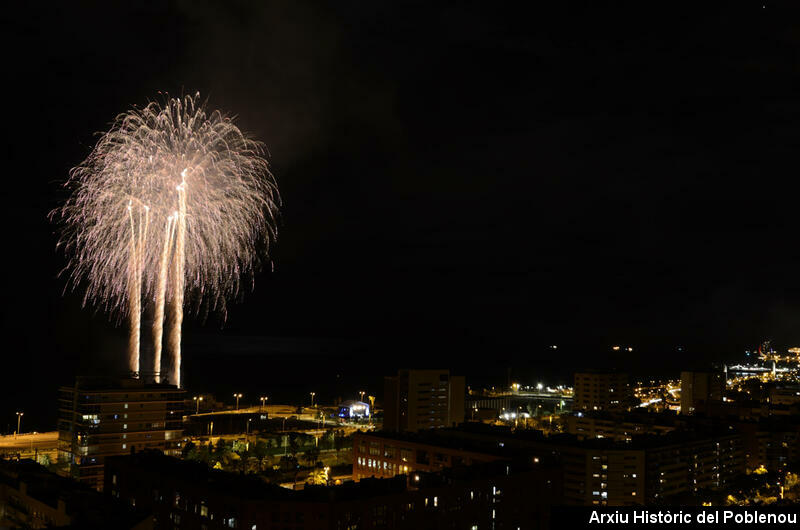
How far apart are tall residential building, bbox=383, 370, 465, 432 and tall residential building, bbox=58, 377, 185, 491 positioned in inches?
645

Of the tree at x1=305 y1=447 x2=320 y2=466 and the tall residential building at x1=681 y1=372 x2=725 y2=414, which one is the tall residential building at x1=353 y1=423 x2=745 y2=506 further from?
the tall residential building at x1=681 y1=372 x2=725 y2=414

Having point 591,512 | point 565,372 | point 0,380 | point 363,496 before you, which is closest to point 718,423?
point 363,496

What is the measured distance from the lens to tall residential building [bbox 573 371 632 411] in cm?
5694

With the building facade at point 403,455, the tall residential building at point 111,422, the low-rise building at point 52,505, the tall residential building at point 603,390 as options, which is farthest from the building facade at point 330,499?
the tall residential building at point 603,390

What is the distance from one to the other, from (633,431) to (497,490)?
2374cm

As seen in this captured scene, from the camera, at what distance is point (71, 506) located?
13.1 metres

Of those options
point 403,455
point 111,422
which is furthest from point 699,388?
point 111,422

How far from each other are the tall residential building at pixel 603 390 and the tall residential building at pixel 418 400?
19270mm

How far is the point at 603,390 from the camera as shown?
5694cm

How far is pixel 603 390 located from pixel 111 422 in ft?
137

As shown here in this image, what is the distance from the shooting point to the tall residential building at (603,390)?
2242 inches

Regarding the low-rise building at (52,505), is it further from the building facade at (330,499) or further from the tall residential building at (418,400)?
the tall residential building at (418,400)

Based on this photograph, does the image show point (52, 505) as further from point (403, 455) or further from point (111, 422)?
point (403, 455)

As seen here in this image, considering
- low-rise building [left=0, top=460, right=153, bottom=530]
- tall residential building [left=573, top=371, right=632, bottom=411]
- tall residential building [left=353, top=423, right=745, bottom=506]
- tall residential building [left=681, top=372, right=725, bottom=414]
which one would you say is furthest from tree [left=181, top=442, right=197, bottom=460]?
tall residential building [left=681, top=372, right=725, bottom=414]
